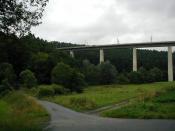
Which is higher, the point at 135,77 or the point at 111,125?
the point at 135,77

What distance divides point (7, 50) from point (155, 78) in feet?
333

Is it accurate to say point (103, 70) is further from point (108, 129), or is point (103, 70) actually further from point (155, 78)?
point (108, 129)

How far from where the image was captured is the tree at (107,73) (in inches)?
4316

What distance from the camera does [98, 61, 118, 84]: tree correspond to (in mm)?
109625

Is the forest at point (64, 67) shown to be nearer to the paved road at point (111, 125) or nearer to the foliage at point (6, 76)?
the foliage at point (6, 76)

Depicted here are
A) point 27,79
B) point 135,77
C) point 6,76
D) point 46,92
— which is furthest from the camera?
point 135,77

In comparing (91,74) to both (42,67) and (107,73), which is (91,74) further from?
(42,67)

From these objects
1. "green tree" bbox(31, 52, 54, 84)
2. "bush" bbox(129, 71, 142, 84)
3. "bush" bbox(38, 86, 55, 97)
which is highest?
"green tree" bbox(31, 52, 54, 84)

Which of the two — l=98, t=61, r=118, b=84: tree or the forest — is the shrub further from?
l=98, t=61, r=118, b=84: tree

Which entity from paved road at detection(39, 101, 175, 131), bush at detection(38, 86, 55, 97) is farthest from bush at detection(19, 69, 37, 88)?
paved road at detection(39, 101, 175, 131)

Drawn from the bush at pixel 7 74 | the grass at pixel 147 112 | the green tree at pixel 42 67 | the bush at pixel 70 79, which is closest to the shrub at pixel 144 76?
the green tree at pixel 42 67

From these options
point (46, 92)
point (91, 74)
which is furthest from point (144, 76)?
point (46, 92)

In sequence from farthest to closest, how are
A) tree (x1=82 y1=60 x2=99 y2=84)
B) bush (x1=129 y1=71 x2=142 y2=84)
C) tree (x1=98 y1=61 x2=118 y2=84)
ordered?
bush (x1=129 y1=71 x2=142 y2=84), tree (x1=82 y1=60 x2=99 y2=84), tree (x1=98 y1=61 x2=118 y2=84)

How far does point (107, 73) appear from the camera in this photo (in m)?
112
